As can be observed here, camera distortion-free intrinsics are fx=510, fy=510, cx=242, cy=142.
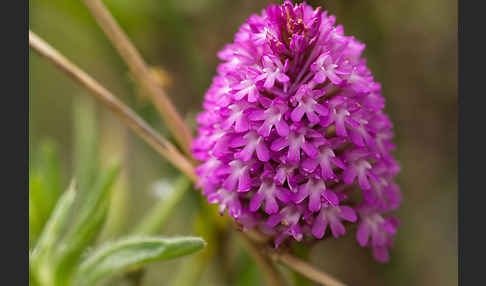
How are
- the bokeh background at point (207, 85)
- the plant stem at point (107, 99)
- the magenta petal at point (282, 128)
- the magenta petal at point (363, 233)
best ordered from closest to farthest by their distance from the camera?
the magenta petal at point (282, 128)
the magenta petal at point (363, 233)
the plant stem at point (107, 99)
the bokeh background at point (207, 85)

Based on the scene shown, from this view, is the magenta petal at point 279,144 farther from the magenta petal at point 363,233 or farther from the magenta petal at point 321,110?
the magenta petal at point 363,233

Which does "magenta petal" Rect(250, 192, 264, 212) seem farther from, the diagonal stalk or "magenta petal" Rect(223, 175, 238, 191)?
the diagonal stalk

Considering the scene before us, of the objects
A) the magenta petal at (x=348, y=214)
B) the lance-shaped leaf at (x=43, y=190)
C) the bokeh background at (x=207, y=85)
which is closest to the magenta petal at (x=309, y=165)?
the magenta petal at (x=348, y=214)

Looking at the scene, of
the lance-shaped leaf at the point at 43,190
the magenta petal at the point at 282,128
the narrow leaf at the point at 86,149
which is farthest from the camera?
the narrow leaf at the point at 86,149

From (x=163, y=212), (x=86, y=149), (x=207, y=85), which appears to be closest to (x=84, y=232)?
(x=163, y=212)

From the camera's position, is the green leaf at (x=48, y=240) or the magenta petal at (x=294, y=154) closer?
the magenta petal at (x=294, y=154)

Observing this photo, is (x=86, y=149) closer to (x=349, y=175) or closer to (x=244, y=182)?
(x=244, y=182)

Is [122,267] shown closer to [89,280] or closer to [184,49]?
[89,280]
